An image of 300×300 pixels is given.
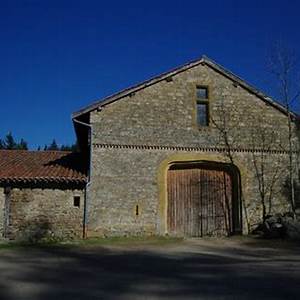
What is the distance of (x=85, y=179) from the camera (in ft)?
69.2

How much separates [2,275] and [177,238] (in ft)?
37.4

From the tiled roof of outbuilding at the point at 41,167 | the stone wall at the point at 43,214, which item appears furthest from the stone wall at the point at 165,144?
the tiled roof of outbuilding at the point at 41,167

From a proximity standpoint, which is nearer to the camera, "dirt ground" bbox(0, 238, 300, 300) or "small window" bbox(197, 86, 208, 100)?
"dirt ground" bbox(0, 238, 300, 300)

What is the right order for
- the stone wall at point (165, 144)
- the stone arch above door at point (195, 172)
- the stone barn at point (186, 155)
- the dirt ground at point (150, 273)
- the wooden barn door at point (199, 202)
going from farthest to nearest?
the wooden barn door at point (199, 202), the stone arch above door at point (195, 172), the stone barn at point (186, 155), the stone wall at point (165, 144), the dirt ground at point (150, 273)

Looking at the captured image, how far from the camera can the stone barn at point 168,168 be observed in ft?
68.8

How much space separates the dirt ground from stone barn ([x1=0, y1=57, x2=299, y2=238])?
396 cm

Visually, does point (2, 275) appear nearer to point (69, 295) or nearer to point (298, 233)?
point (69, 295)

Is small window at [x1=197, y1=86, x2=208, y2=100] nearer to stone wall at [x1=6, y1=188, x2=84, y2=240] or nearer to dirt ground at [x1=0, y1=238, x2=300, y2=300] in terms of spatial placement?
stone wall at [x1=6, y1=188, x2=84, y2=240]

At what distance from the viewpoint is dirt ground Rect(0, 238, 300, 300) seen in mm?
8695

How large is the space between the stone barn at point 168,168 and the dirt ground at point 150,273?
156 inches

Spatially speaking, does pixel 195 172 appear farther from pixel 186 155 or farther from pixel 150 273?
pixel 150 273

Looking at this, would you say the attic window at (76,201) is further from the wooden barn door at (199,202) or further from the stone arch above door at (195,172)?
the wooden barn door at (199,202)

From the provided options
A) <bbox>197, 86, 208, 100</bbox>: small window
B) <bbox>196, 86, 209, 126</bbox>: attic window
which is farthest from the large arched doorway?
<bbox>197, 86, 208, 100</bbox>: small window

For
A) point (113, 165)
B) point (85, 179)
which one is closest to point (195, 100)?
point (113, 165)
